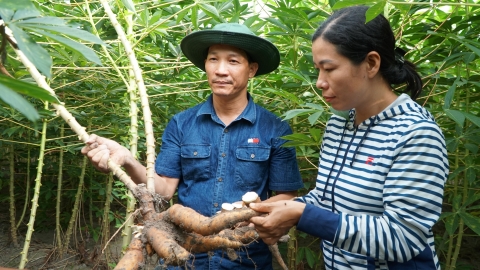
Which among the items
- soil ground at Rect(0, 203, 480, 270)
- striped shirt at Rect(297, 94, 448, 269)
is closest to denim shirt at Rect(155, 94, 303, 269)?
striped shirt at Rect(297, 94, 448, 269)

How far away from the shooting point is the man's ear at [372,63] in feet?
3.63

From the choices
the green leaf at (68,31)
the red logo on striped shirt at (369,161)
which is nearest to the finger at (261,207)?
the red logo on striped shirt at (369,161)

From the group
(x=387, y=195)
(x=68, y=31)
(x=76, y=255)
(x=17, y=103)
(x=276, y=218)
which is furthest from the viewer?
(x=76, y=255)

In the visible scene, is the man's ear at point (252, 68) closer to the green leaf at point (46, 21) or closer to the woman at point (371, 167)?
the woman at point (371, 167)

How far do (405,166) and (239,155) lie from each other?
58 cm

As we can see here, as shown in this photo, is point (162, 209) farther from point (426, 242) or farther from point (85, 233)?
point (85, 233)

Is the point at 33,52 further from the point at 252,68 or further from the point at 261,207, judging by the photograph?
the point at 252,68

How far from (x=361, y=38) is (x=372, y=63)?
0.22ft

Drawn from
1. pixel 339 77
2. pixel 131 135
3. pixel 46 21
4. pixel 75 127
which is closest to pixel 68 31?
pixel 46 21

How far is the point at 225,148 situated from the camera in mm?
1483

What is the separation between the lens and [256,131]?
59.2 inches

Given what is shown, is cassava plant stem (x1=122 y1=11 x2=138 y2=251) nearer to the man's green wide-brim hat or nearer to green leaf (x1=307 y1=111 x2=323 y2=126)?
the man's green wide-brim hat

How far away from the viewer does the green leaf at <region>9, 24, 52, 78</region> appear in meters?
0.64

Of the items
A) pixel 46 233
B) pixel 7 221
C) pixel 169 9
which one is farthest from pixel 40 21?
pixel 7 221
